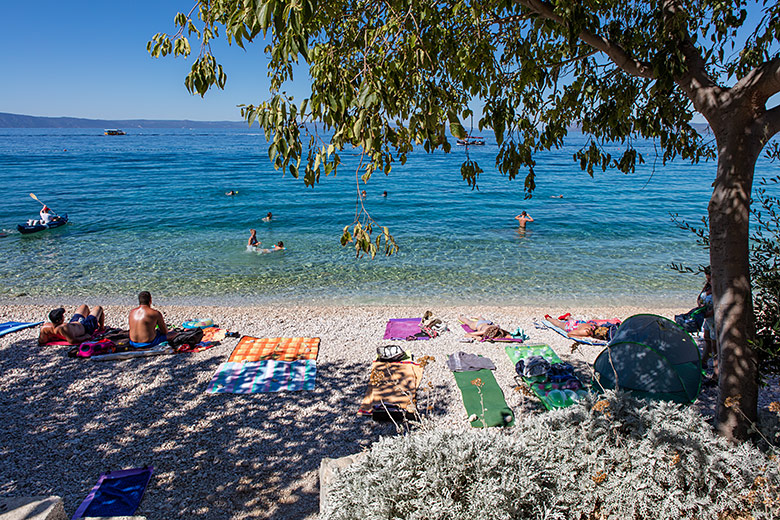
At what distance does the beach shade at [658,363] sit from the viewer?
7.27 m

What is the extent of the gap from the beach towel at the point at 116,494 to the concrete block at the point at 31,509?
0.95 metres

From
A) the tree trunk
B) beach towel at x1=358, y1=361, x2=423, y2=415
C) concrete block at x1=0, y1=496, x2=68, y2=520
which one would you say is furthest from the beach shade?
concrete block at x1=0, y1=496, x2=68, y2=520

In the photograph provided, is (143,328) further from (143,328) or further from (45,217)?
(45,217)

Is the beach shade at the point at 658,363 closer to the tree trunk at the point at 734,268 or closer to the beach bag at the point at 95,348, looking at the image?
the tree trunk at the point at 734,268

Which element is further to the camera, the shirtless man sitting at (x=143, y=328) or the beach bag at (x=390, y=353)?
the shirtless man sitting at (x=143, y=328)

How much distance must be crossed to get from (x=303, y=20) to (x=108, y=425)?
6714 millimetres

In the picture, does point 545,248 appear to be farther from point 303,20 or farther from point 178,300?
point 303,20

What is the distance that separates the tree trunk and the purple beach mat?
6.11m

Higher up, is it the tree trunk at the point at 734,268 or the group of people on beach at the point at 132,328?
the tree trunk at the point at 734,268

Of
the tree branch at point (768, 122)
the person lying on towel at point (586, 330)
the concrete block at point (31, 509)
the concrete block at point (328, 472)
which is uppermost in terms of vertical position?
the tree branch at point (768, 122)

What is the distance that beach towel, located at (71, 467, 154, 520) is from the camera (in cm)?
519

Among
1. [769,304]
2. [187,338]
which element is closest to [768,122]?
[769,304]

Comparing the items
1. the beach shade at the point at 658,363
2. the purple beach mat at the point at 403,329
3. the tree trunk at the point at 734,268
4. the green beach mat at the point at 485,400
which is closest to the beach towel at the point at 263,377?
the purple beach mat at the point at 403,329

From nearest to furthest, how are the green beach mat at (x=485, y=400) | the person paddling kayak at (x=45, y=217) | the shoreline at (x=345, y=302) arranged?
the green beach mat at (x=485, y=400) < the shoreline at (x=345, y=302) < the person paddling kayak at (x=45, y=217)
